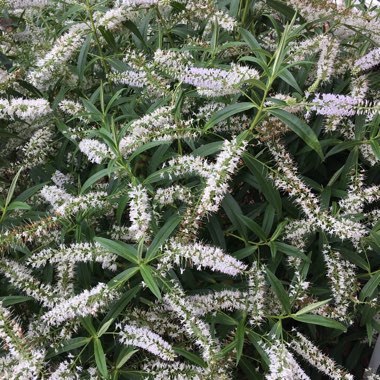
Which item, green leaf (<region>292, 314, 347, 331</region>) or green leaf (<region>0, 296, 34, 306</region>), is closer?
green leaf (<region>292, 314, 347, 331</region>)

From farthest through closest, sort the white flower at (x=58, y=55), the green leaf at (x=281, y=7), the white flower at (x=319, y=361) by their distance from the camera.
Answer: the green leaf at (x=281, y=7) → the white flower at (x=58, y=55) → the white flower at (x=319, y=361)

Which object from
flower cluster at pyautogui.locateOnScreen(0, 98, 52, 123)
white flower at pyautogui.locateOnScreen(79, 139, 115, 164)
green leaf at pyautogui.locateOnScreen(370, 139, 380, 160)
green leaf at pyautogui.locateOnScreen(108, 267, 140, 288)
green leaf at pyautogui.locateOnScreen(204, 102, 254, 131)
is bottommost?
green leaf at pyautogui.locateOnScreen(108, 267, 140, 288)

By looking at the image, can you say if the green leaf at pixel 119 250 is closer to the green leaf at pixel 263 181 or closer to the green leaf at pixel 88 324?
the green leaf at pixel 88 324

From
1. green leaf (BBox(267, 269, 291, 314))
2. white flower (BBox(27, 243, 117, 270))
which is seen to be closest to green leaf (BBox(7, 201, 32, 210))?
white flower (BBox(27, 243, 117, 270))

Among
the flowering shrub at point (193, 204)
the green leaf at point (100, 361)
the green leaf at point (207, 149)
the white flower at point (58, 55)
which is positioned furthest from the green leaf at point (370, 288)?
the white flower at point (58, 55)

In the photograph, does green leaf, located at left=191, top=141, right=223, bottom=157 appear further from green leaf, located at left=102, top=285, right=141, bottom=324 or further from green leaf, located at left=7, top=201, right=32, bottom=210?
green leaf, located at left=7, top=201, right=32, bottom=210

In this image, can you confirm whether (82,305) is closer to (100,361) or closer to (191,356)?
(100,361)

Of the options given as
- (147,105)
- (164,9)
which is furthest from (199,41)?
(147,105)
